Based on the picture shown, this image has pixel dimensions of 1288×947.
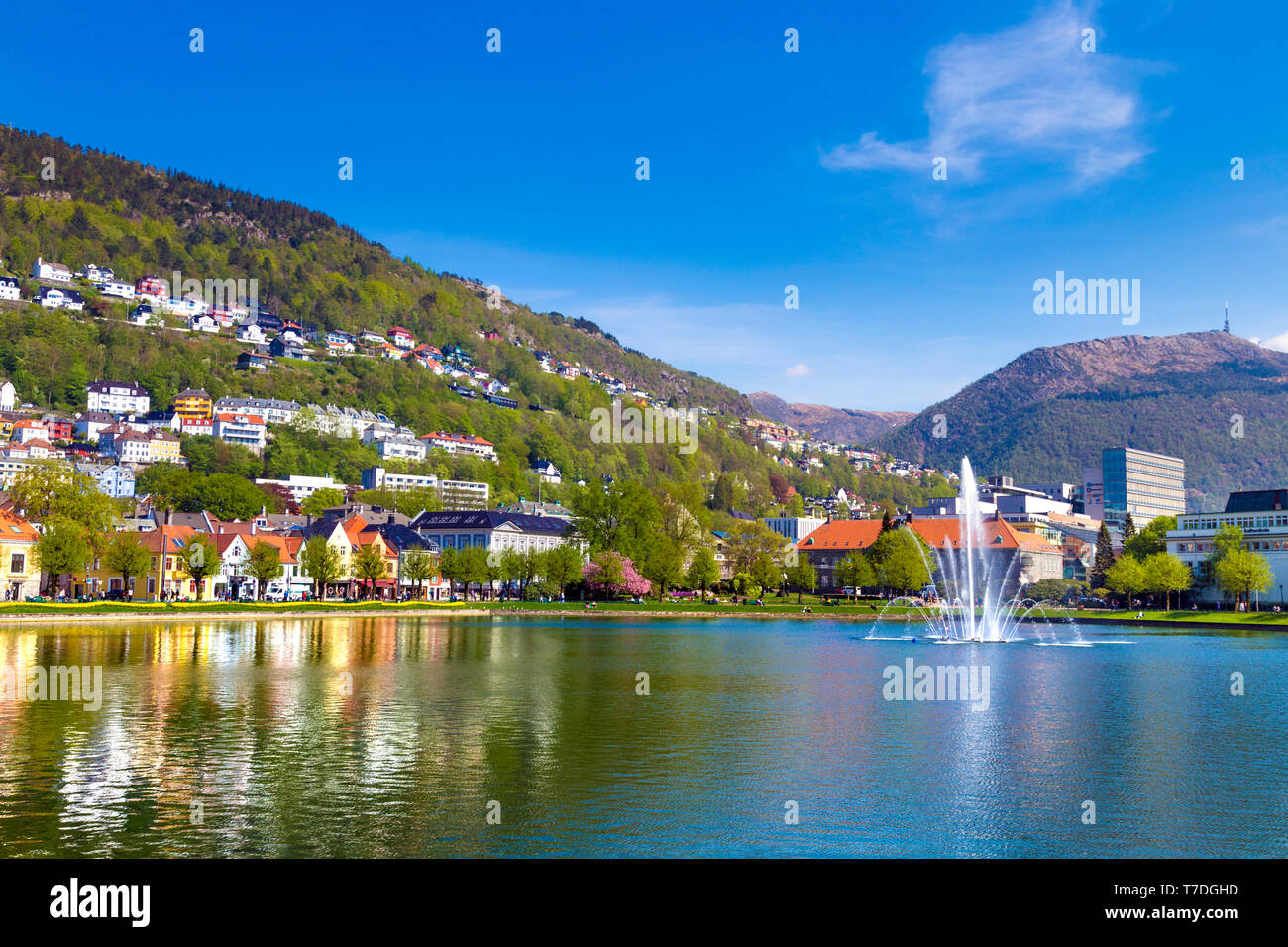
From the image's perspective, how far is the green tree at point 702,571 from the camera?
131 meters

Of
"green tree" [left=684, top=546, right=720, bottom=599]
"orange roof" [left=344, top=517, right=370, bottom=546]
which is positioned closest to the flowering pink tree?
"green tree" [left=684, top=546, right=720, bottom=599]

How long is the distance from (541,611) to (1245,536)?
91.5 metres

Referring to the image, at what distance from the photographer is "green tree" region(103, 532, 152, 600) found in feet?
317

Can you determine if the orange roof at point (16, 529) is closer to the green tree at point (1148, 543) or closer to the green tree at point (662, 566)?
the green tree at point (662, 566)

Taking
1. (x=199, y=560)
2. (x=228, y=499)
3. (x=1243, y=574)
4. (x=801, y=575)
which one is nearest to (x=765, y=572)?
(x=801, y=575)

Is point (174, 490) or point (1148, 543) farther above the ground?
point (174, 490)

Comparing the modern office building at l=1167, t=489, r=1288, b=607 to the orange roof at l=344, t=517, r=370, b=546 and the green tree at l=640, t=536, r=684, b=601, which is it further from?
the orange roof at l=344, t=517, r=370, b=546

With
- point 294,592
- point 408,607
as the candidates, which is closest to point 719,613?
Answer: point 408,607

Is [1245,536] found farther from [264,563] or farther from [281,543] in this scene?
[281,543]

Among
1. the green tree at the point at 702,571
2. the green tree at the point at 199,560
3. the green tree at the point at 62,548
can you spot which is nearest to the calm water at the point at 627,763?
the green tree at the point at 62,548

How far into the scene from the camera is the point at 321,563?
11475 cm
